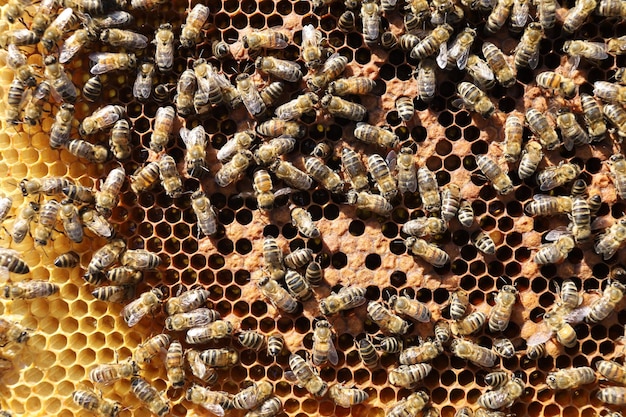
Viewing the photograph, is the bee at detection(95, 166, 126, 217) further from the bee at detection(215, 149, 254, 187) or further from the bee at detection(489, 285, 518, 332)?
the bee at detection(489, 285, 518, 332)

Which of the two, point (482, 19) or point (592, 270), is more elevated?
point (482, 19)

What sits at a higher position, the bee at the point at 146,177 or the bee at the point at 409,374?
the bee at the point at 146,177

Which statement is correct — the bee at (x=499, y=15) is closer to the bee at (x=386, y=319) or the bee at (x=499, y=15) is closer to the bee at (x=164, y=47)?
the bee at (x=386, y=319)

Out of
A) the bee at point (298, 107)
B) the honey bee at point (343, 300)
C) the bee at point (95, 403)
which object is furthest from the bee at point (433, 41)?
the bee at point (95, 403)

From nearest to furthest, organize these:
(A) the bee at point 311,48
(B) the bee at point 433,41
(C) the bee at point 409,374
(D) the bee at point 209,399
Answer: (B) the bee at point 433,41
(A) the bee at point 311,48
(C) the bee at point 409,374
(D) the bee at point 209,399

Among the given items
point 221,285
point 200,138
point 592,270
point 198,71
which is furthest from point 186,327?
point 592,270

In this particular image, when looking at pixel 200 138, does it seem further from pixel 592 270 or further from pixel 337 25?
pixel 592 270

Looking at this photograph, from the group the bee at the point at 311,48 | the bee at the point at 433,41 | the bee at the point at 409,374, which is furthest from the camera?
the bee at the point at 409,374

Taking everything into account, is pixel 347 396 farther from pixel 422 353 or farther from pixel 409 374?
pixel 422 353
